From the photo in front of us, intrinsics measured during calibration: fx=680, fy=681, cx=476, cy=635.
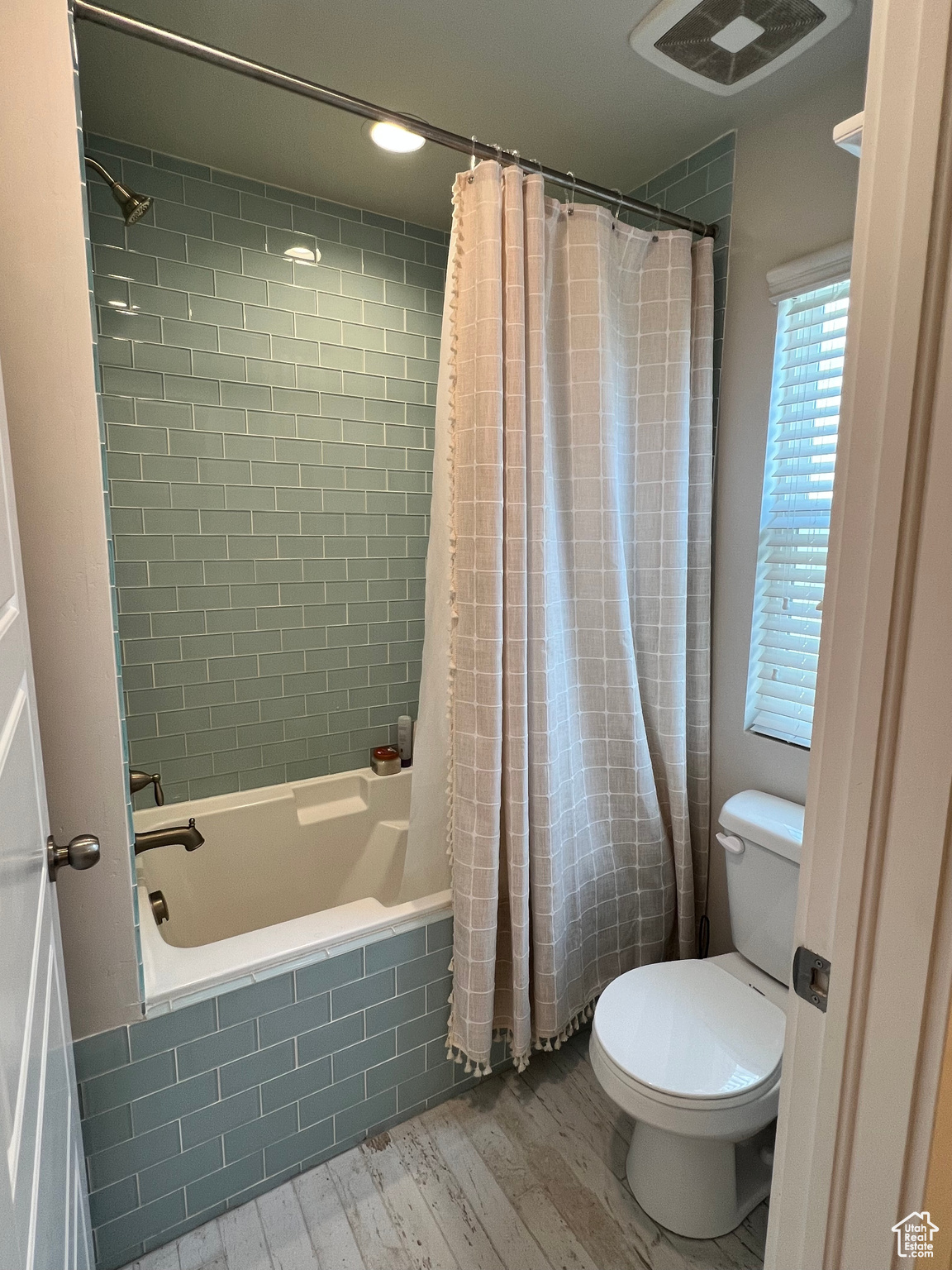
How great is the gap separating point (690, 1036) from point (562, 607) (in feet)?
3.28

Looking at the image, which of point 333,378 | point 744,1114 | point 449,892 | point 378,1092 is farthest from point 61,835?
point 333,378

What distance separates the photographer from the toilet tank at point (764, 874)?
63.9 inches

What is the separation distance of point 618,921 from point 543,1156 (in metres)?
0.59

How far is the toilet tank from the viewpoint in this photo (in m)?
1.62

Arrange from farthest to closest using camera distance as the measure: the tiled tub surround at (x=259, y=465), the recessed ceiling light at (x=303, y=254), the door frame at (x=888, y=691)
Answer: the recessed ceiling light at (x=303, y=254) < the tiled tub surround at (x=259, y=465) < the door frame at (x=888, y=691)

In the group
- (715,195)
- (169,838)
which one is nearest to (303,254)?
(715,195)

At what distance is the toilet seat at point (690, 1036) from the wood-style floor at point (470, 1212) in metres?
0.40

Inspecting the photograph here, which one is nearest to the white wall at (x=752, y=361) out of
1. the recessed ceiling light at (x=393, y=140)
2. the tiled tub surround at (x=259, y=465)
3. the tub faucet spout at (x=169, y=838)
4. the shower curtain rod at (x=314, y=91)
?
the shower curtain rod at (x=314, y=91)

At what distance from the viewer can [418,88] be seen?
1.66 m

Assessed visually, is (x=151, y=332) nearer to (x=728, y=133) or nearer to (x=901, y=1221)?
(x=728, y=133)

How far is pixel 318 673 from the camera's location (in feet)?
7.81

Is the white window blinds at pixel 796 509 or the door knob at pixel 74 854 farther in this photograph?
the white window blinds at pixel 796 509

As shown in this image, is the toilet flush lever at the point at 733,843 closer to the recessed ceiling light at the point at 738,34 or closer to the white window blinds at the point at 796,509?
Answer: the white window blinds at the point at 796,509

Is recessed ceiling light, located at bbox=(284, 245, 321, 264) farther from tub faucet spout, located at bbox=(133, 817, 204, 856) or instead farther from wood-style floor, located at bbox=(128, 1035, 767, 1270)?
wood-style floor, located at bbox=(128, 1035, 767, 1270)
